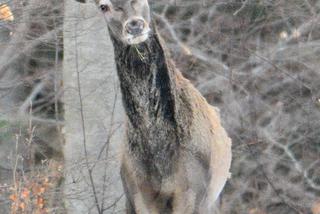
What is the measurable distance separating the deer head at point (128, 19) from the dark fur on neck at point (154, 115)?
1.24 feet

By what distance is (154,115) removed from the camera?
783 cm

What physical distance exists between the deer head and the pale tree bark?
206 cm

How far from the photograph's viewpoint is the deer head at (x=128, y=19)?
7.33 meters

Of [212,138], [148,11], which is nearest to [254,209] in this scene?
[212,138]

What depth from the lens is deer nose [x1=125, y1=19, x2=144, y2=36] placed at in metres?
7.30

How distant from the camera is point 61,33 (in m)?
11.5

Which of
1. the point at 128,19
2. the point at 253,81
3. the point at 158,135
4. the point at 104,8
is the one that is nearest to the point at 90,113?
the point at 253,81

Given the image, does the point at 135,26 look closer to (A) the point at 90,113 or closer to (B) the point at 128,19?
(B) the point at 128,19

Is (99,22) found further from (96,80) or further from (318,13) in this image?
(318,13)

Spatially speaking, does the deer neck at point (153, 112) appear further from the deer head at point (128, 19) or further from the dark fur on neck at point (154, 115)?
the deer head at point (128, 19)

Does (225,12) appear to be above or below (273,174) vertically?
above

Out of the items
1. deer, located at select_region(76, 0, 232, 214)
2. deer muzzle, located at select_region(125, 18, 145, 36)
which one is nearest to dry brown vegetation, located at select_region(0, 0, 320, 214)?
deer, located at select_region(76, 0, 232, 214)

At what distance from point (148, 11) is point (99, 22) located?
13.5 feet

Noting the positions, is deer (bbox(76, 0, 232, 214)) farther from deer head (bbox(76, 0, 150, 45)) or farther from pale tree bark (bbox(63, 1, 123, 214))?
pale tree bark (bbox(63, 1, 123, 214))
